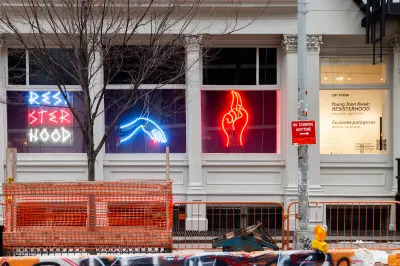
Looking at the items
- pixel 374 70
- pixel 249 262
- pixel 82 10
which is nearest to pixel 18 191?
pixel 82 10

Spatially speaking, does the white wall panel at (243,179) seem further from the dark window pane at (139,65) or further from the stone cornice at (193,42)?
the stone cornice at (193,42)

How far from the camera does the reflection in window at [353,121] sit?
12367mm

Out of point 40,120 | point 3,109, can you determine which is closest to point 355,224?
point 40,120

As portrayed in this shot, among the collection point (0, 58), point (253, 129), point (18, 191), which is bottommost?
point (18, 191)

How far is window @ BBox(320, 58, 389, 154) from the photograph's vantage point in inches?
485

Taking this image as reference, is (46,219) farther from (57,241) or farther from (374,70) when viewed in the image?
(374,70)

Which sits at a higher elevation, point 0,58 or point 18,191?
point 0,58

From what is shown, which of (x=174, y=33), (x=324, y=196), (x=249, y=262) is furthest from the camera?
(x=324, y=196)

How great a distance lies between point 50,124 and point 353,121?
25.3 ft

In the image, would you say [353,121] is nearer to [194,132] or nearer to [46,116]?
[194,132]

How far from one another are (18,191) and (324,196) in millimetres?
7337

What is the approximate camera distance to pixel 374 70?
12391 millimetres

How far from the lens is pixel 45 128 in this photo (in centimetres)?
1211

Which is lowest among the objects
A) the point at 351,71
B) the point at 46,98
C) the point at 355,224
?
the point at 355,224
